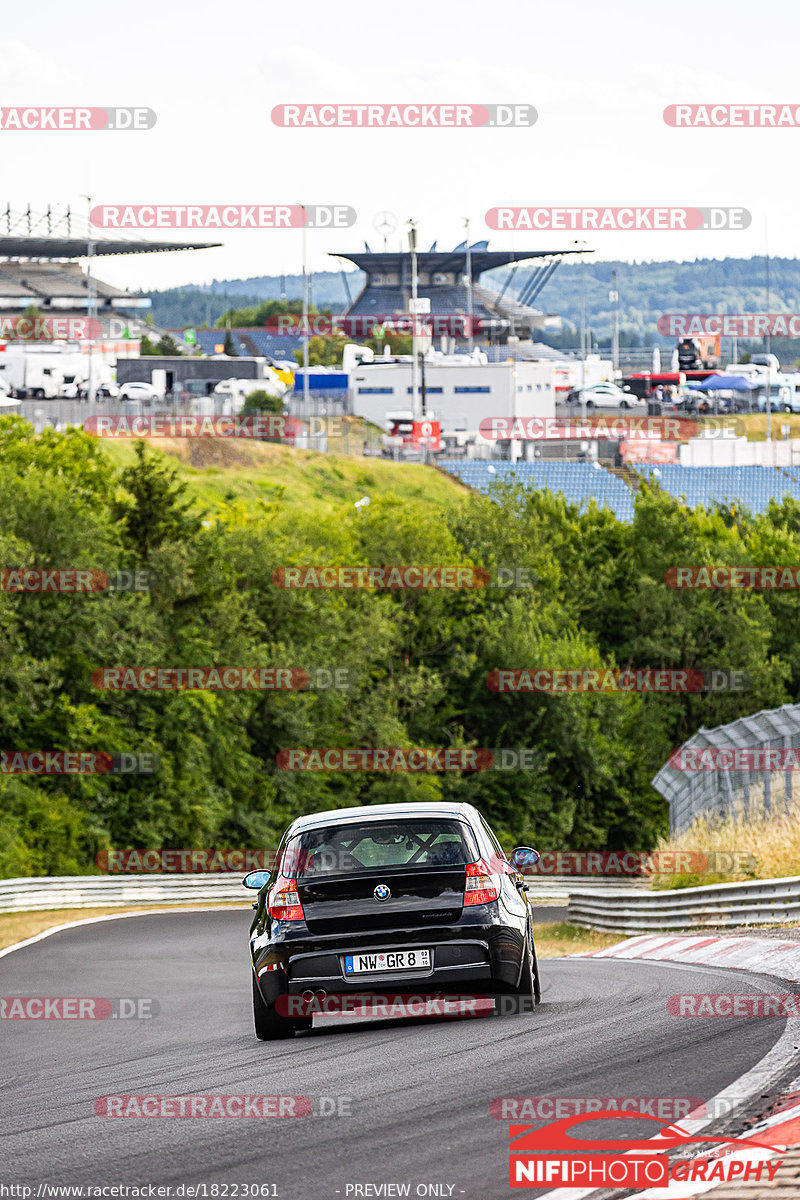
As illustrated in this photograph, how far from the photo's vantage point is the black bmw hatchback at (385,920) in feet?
30.1

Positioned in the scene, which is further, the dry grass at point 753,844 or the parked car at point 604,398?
the parked car at point 604,398

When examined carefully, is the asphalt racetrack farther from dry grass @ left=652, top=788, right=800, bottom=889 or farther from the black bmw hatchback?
dry grass @ left=652, top=788, right=800, bottom=889

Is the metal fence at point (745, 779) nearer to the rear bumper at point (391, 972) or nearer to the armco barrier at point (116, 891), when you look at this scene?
the armco barrier at point (116, 891)

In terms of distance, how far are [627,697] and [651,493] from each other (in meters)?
13.8

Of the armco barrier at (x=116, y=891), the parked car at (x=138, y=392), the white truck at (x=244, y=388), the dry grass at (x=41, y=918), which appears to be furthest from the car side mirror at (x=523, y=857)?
the white truck at (x=244, y=388)

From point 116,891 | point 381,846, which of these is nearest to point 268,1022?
point 381,846

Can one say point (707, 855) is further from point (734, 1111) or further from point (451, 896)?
point (734, 1111)

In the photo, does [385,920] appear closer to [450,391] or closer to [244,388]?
[244,388]

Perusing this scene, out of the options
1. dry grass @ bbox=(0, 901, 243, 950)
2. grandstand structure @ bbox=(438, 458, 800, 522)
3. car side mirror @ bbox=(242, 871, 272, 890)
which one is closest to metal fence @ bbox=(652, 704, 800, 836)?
dry grass @ bbox=(0, 901, 243, 950)

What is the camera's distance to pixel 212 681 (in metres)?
46.8

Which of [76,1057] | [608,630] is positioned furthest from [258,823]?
[76,1057]

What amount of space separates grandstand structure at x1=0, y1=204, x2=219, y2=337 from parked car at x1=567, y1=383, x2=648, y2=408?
3792cm

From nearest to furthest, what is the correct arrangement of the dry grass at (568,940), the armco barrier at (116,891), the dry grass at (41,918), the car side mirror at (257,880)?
the car side mirror at (257,880)
the dry grass at (568,940)
the dry grass at (41,918)
the armco barrier at (116,891)

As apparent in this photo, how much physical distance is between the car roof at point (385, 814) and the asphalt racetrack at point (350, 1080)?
1.23 m
